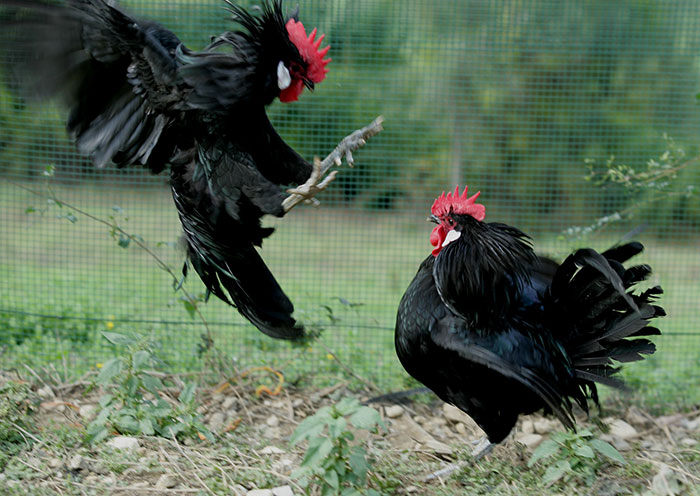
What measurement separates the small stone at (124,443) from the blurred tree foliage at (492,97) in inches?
Answer: 97.1

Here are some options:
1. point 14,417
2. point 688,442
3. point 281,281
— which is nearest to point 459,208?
point 688,442

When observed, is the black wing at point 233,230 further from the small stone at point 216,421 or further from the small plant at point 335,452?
the small stone at point 216,421

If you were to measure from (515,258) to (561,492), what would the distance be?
1.09 m

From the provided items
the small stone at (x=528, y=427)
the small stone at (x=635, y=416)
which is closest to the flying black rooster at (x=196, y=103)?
the small stone at (x=528, y=427)

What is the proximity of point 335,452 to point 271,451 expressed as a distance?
2.84 ft

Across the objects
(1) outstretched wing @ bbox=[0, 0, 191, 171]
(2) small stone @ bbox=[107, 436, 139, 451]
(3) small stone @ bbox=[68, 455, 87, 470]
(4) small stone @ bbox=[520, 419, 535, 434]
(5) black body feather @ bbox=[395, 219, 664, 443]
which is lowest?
(3) small stone @ bbox=[68, 455, 87, 470]

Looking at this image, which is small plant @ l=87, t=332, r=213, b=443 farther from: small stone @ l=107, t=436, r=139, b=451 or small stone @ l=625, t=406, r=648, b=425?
small stone @ l=625, t=406, r=648, b=425

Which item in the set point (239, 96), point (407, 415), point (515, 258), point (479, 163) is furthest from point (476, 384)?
point (479, 163)

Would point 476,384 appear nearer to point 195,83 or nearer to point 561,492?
point 561,492

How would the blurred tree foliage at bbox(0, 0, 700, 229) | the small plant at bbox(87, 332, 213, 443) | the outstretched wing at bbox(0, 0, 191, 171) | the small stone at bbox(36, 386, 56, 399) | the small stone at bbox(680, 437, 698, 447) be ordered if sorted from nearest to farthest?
1. the outstretched wing at bbox(0, 0, 191, 171)
2. the small plant at bbox(87, 332, 213, 443)
3. the small stone at bbox(680, 437, 698, 447)
4. the small stone at bbox(36, 386, 56, 399)
5. the blurred tree foliage at bbox(0, 0, 700, 229)

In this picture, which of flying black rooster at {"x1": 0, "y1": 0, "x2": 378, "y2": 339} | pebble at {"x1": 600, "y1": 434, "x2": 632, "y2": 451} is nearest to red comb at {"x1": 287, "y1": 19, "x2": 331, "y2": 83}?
flying black rooster at {"x1": 0, "y1": 0, "x2": 378, "y2": 339}

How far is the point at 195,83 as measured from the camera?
9.15 ft

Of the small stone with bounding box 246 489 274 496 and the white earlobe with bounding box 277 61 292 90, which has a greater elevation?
the white earlobe with bounding box 277 61 292 90

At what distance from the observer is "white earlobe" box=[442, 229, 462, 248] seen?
3182mm
